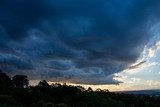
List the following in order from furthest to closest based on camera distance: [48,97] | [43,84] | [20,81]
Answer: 1. [20,81]
2. [43,84]
3. [48,97]

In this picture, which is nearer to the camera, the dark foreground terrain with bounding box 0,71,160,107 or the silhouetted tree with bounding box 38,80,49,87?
the dark foreground terrain with bounding box 0,71,160,107

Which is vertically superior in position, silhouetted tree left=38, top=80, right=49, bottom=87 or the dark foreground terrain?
silhouetted tree left=38, top=80, right=49, bottom=87

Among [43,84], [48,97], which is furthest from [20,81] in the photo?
[48,97]

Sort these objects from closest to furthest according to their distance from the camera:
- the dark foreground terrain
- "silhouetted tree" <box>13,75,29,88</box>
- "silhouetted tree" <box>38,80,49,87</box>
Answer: the dark foreground terrain
"silhouetted tree" <box>38,80,49,87</box>
"silhouetted tree" <box>13,75,29,88</box>

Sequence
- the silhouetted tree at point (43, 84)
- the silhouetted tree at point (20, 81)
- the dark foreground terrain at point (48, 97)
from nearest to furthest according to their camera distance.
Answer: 1. the dark foreground terrain at point (48, 97)
2. the silhouetted tree at point (43, 84)
3. the silhouetted tree at point (20, 81)

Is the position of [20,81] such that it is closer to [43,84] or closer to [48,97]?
[43,84]

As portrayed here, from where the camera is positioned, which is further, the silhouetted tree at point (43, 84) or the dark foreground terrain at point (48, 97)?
the silhouetted tree at point (43, 84)

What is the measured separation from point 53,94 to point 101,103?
17.3 m

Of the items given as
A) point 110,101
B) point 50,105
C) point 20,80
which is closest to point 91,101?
point 110,101

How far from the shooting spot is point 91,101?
4195 inches

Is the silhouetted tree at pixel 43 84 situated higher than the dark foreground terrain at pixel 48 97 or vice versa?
the silhouetted tree at pixel 43 84

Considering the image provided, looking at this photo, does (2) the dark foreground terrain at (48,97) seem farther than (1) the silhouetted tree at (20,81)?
No

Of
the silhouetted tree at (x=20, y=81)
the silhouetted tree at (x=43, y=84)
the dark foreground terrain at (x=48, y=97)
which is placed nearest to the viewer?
the dark foreground terrain at (x=48, y=97)

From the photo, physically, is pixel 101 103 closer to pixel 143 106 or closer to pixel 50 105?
pixel 143 106
